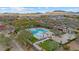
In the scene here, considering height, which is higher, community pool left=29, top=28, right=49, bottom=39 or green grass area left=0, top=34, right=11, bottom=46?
community pool left=29, top=28, right=49, bottom=39

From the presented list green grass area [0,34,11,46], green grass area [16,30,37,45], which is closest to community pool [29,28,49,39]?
green grass area [16,30,37,45]

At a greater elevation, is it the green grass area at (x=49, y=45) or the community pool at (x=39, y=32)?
the community pool at (x=39, y=32)

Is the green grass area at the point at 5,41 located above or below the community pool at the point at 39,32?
below

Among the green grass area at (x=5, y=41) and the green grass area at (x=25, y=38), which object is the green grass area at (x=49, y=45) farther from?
the green grass area at (x=5, y=41)

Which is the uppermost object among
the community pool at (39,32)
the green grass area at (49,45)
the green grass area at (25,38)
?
the community pool at (39,32)

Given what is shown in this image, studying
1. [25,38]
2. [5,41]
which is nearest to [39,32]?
[25,38]

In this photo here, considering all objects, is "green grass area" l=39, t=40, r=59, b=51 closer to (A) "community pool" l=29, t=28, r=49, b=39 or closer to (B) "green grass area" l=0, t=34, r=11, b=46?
(A) "community pool" l=29, t=28, r=49, b=39

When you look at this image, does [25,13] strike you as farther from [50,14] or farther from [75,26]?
[75,26]

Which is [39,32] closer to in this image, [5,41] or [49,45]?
[49,45]

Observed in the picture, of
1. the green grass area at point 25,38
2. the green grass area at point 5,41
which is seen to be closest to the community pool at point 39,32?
the green grass area at point 25,38
